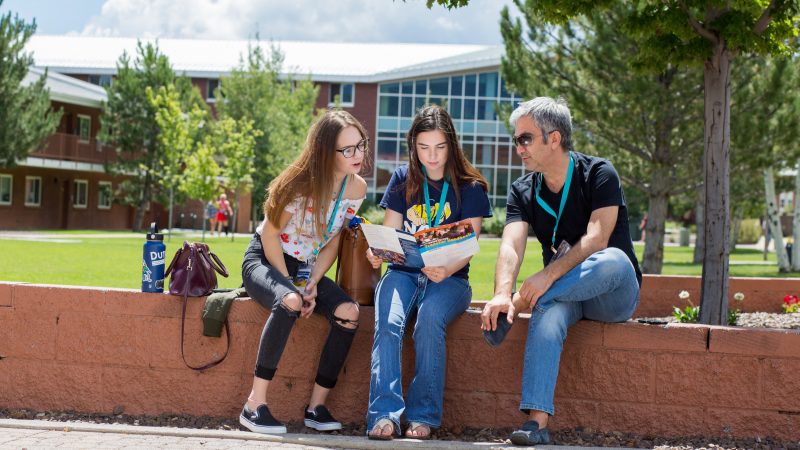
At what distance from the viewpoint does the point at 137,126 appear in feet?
143

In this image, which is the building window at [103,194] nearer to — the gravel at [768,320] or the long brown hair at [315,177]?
the gravel at [768,320]

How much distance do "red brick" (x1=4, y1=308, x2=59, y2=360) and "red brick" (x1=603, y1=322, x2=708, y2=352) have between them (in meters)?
3.04

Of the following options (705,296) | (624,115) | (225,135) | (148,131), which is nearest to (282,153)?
(225,135)

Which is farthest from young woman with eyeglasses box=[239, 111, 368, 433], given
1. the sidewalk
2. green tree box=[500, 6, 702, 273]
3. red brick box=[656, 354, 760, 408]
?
green tree box=[500, 6, 702, 273]

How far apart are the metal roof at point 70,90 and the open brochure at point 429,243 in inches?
1383

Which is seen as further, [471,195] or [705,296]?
[705,296]

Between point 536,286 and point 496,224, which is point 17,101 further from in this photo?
point 536,286

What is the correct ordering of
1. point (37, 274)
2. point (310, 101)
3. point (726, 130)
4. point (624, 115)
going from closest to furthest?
point (726, 130)
point (37, 274)
point (624, 115)
point (310, 101)

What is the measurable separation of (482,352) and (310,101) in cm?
4453

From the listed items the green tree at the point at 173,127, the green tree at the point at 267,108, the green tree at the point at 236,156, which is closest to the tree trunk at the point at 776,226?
the green tree at the point at 236,156

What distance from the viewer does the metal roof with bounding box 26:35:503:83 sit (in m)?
52.9

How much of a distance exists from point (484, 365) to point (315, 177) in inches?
52.9

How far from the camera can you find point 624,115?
16.8m

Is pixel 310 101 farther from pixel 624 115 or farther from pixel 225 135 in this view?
pixel 624 115
